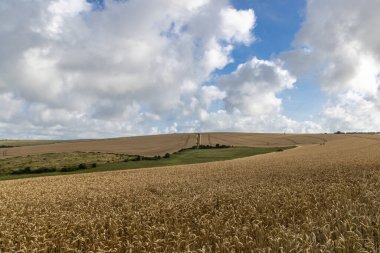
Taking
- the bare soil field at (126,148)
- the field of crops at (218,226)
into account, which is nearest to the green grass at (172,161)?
the bare soil field at (126,148)

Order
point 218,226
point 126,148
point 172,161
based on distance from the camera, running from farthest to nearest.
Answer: point 126,148 → point 172,161 → point 218,226

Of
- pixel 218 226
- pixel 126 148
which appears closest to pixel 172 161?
pixel 126 148

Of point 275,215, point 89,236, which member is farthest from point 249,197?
point 89,236

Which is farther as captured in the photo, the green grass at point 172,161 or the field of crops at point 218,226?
the green grass at point 172,161

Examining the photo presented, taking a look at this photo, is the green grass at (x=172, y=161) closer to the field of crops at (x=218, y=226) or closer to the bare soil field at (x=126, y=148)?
the bare soil field at (x=126, y=148)

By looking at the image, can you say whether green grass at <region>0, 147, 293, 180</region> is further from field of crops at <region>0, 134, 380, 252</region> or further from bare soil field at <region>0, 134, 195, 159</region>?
field of crops at <region>0, 134, 380, 252</region>

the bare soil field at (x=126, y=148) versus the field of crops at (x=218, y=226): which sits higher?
the bare soil field at (x=126, y=148)

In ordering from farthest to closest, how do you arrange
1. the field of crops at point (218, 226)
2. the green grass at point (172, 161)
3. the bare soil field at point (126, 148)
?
the bare soil field at point (126, 148)
the green grass at point (172, 161)
the field of crops at point (218, 226)

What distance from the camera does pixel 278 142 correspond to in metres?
96.1

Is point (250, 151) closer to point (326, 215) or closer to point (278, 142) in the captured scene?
point (278, 142)

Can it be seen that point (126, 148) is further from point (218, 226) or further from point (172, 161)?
point (218, 226)

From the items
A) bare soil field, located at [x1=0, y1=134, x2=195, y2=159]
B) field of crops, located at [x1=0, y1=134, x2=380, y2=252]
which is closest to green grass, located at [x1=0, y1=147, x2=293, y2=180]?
bare soil field, located at [x1=0, y1=134, x2=195, y2=159]

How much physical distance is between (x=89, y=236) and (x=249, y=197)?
248 inches

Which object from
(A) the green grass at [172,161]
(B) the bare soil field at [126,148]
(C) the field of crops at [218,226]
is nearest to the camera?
(C) the field of crops at [218,226]
